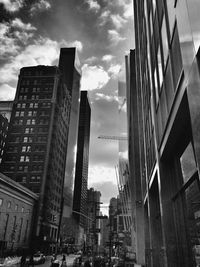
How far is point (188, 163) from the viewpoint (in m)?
11.1

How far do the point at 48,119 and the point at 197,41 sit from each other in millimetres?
100266

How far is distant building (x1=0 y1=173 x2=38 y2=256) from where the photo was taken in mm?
57469

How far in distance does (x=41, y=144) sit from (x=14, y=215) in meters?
38.6

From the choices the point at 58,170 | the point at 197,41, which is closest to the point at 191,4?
the point at 197,41

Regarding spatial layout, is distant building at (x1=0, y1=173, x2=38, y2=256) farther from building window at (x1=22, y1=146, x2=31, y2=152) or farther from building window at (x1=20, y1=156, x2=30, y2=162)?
building window at (x1=22, y1=146, x2=31, y2=152)

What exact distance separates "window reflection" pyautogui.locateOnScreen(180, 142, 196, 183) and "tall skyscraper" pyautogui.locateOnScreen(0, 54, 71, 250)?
74831mm

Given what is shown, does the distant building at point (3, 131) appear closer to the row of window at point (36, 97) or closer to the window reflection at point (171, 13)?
the row of window at point (36, 97)

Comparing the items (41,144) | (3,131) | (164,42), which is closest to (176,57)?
(164,42)

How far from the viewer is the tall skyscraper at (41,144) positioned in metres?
89.6

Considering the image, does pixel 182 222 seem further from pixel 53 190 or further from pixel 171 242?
pixel 53 190

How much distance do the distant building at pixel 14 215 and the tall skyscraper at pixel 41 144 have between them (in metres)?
5.71

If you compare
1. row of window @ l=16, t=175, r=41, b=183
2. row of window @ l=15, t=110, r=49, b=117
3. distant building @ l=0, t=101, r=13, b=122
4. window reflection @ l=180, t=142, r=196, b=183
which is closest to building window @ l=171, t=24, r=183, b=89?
window reflection @ l=180, t=142, r=196, b=183

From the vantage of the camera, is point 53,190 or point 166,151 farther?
point 53,190

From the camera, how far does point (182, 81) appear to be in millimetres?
9000
